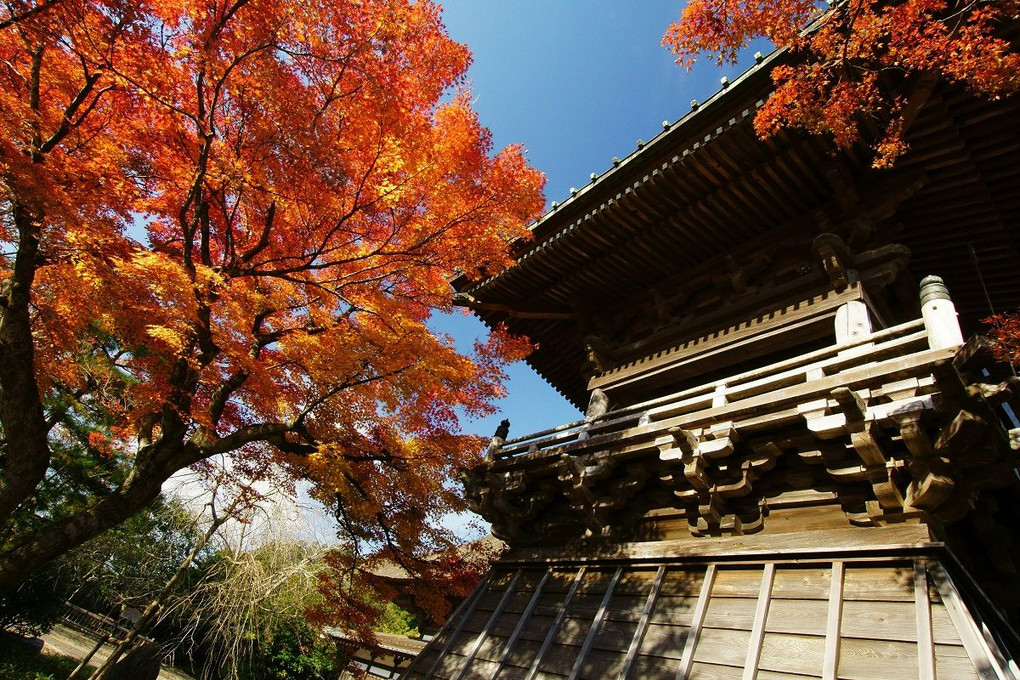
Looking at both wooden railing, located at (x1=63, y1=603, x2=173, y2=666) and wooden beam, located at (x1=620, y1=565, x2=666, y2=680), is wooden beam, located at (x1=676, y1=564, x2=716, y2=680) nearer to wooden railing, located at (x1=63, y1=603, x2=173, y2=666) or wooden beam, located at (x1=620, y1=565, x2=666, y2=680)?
wooden beam, located at (x1=620, y1=565, x2=666, y2=680)

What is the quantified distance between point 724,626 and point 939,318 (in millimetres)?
3046

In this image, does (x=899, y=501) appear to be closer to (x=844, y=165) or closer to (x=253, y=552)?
(x=844, y=165)

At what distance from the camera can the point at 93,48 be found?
6.02 m

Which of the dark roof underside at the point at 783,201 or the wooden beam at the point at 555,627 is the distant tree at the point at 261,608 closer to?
the wooden beam at the point at 555,627

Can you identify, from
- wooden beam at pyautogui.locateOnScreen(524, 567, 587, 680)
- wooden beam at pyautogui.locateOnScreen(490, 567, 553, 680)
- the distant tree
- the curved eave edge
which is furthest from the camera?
the distant tree

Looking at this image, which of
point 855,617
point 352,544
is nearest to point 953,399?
point 855,617

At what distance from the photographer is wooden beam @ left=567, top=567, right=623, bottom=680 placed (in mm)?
4398

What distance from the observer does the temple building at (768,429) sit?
140 inches

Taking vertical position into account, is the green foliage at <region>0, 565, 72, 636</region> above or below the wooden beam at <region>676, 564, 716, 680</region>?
below

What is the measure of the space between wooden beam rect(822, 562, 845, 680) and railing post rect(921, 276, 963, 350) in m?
1.91

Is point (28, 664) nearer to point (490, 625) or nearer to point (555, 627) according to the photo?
point (490, 625)

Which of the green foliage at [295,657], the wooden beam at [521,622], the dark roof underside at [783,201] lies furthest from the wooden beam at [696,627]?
the green foliage at [295,657]

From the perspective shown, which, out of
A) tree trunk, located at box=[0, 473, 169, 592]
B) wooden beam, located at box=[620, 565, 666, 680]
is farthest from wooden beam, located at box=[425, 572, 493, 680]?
tree trunk, located at box=[0, 473, 169, 592]

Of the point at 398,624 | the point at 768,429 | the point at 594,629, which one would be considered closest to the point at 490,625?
the point at 594,629
